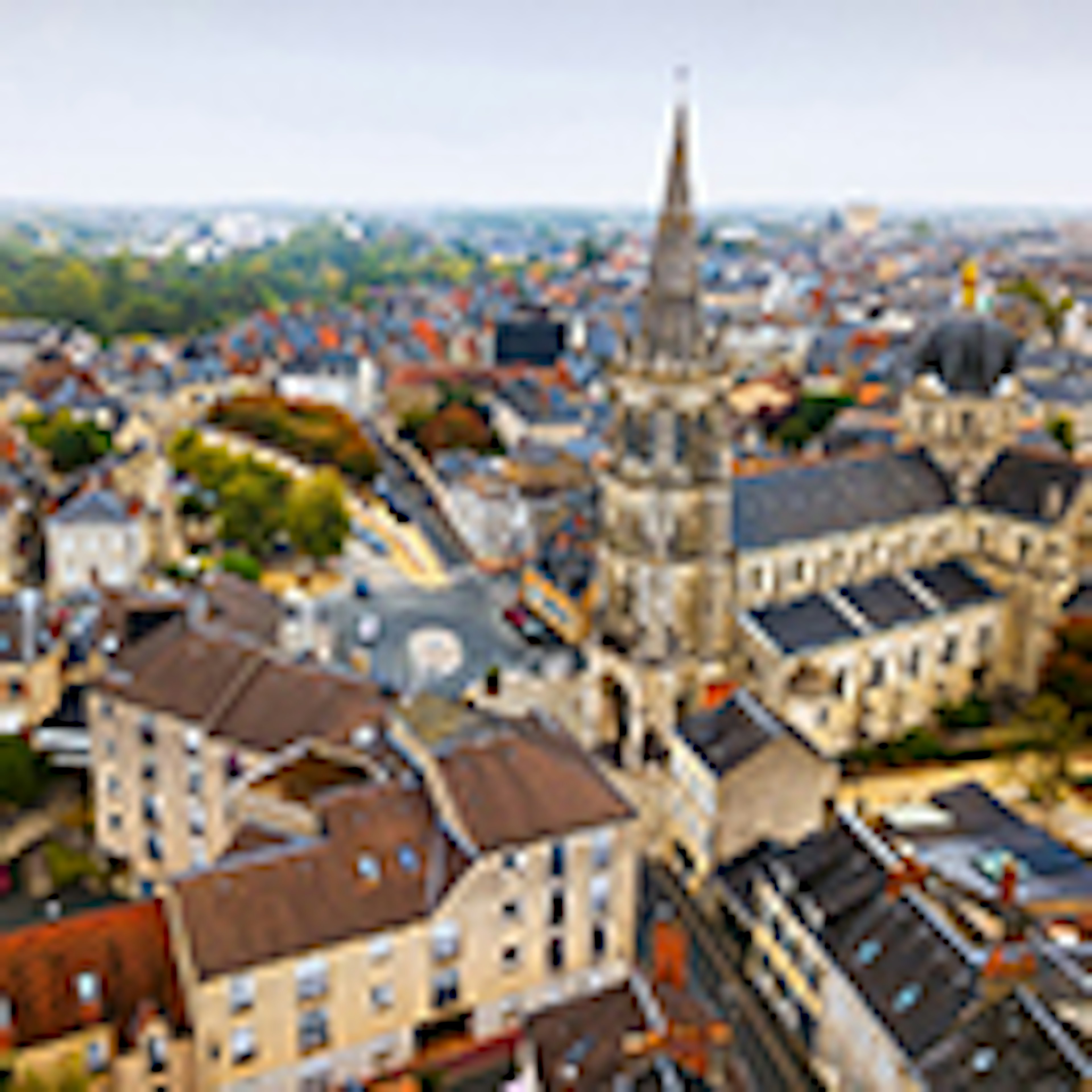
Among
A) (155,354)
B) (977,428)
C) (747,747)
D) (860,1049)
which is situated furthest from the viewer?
(155,354)

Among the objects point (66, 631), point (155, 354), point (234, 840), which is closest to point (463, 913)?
point (234, 840)

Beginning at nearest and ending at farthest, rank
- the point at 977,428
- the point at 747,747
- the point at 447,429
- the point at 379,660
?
the point at 747,747 < the point at 977,428 < the point at 379,660 < the point at 447,429

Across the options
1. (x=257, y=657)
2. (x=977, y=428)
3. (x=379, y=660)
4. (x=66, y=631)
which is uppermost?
(x=977, y=428)

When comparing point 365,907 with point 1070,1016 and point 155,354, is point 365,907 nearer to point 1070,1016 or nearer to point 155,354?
point 1070,1016

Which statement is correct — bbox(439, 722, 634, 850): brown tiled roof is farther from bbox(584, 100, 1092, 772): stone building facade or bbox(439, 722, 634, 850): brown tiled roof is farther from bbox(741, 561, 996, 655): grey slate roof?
bbox(741, 561, 996, 655): grey slate roof

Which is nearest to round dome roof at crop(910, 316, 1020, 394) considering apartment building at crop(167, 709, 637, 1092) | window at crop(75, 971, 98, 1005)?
apartment building at crop(167, 709, 637, 1092)

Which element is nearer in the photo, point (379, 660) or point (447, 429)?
point (379, 660)
